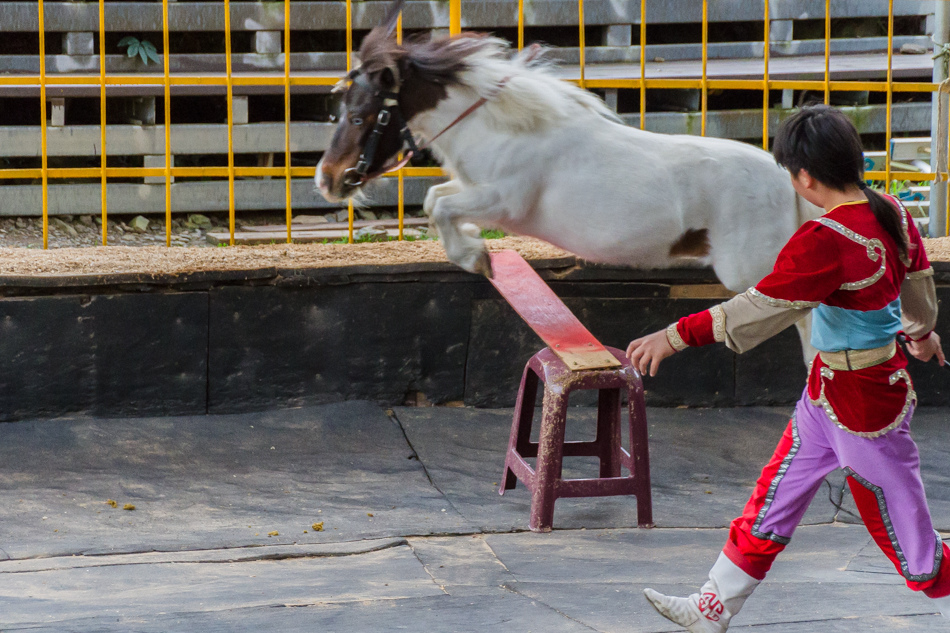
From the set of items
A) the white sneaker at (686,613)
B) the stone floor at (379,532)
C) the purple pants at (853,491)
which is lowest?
the stone floor at (379,532)

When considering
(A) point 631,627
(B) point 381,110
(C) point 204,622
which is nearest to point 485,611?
(A) point 631,627

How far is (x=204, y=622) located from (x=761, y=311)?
177cm

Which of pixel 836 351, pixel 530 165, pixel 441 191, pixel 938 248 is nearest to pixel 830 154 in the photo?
pixel 836 351

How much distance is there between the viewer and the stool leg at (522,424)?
445 cm

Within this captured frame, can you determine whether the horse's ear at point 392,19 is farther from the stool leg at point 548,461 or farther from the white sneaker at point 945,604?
the white sneaker at point 945,604

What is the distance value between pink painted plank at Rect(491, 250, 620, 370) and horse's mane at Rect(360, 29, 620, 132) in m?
0.65

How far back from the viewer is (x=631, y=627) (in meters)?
3.09

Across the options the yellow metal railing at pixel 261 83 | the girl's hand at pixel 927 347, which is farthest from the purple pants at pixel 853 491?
the yellow metal railing at pixel 261 83

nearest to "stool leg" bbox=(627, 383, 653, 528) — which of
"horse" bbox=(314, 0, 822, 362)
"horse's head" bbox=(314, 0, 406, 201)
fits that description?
"horse" bbox=(314, 0, 822, 362)

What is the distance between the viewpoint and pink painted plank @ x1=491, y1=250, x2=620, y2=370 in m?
4.00

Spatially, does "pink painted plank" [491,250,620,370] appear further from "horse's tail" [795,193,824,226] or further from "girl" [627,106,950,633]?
"girl" [627,106,950,633]

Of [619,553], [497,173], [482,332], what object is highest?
[497,173]

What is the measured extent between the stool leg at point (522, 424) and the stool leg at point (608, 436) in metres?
0.29

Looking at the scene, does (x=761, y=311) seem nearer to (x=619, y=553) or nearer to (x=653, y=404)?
(x=619, y=553)
